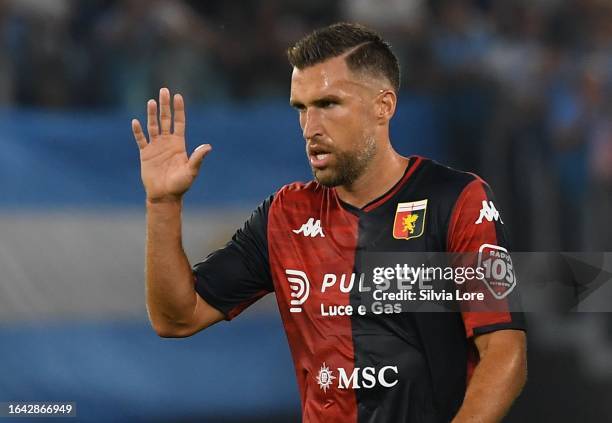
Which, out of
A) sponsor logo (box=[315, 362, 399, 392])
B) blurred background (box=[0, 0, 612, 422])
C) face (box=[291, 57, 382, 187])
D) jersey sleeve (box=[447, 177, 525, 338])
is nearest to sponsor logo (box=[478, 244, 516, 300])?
jersey sleeve (box=[447, 177, 525, 338])

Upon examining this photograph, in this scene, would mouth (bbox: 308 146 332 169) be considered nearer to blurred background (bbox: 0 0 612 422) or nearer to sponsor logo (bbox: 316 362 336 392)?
sponsor logo (bbox: 316 362 336 392)

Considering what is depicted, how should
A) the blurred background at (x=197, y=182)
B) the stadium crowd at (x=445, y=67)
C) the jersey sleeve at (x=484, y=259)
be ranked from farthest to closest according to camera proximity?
the stadium crowd at (x=445, y=67) → the blurred background at (x=197, y=182) → the jersey sleeve at (x=484, y=259)

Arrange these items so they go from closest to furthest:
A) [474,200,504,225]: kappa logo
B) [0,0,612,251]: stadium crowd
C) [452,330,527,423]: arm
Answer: [452,330,527,423]: arm < [474,200,504,225]: kappa logo < [0,0,612,251]: stadium crowd

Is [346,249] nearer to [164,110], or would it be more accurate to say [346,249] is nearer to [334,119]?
[334,119]

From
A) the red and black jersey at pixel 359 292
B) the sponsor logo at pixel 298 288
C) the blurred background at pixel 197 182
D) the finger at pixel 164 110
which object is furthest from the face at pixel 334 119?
the blurred background at pixel 197 182

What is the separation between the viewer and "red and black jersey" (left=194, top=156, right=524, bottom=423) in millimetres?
3346

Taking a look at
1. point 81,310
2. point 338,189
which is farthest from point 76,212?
point 338,189

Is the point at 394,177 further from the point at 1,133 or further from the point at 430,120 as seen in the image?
the point at 1,133

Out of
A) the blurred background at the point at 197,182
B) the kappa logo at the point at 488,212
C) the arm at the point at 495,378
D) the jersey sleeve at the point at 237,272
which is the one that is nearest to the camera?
the arm at the point at 495,378

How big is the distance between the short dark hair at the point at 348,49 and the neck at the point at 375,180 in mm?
298

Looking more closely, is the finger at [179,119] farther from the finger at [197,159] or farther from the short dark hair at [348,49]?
the short dark hair at [348,49]

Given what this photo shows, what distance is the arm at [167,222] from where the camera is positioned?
11.5 feet

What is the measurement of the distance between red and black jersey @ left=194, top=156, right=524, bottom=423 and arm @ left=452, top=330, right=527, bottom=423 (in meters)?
0.05

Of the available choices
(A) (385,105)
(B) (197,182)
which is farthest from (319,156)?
(B) (197,182)
